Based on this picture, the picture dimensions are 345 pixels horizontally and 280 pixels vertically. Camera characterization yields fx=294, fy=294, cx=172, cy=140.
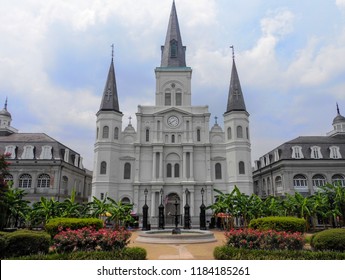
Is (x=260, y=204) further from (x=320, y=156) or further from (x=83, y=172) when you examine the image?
(x=83, y=172)

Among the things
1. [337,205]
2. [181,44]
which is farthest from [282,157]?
[181,44]

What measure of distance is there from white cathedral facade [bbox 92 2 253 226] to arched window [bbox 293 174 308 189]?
6258 millimetres

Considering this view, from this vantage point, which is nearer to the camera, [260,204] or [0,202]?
[0,202]

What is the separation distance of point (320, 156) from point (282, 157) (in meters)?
5.32

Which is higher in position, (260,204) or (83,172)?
(83,172)

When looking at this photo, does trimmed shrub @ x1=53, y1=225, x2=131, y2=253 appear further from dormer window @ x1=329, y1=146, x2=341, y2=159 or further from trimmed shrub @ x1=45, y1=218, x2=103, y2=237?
dormer window @ x1=329, y1=146, x2=341, y2=159

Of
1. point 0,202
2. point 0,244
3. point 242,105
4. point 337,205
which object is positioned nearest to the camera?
point 0,244

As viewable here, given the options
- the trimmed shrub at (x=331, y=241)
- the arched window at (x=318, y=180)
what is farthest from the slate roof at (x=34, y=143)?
the trimmed shrub at (x=331, y=241)

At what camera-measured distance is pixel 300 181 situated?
40.6 metres

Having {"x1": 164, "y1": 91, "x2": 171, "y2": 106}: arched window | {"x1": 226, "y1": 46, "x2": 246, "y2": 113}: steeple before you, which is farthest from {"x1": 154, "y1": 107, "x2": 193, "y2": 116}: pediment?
{"x1": 226, "y1": 46, "x2": 246, "y2": 113}: steeple

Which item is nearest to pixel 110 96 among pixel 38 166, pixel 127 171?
pixel 127 171

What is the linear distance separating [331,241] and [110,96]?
123 ft
